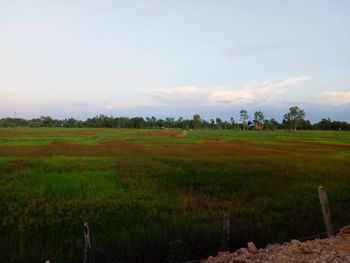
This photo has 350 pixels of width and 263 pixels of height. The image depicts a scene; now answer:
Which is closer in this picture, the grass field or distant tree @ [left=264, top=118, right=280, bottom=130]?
the grass field

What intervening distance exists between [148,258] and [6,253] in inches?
106

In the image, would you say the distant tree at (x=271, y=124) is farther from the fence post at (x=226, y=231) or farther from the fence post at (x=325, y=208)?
the fence post at (x=226, y=231)

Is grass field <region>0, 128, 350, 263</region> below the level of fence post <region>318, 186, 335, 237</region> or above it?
below

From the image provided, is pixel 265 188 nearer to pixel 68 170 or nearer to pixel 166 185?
pixel 166 185

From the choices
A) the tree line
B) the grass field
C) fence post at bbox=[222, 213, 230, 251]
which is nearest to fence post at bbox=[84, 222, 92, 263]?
the grass field

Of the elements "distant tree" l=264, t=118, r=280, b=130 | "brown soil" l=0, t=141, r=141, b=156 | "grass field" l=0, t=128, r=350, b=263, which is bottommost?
"grass field" l=0, t=128, r=350, b=263

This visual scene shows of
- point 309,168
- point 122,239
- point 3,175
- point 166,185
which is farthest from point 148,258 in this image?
point 309,168

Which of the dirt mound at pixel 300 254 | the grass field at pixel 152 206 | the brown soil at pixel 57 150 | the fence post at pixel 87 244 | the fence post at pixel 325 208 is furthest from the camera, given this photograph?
the brown soil at pixel 57 150

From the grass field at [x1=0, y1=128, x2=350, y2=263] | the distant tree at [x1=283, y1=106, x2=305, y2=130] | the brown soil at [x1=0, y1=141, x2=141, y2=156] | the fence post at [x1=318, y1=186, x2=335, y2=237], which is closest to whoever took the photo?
the fence post at [x1=318, y1=186, x2=335, y2=237]

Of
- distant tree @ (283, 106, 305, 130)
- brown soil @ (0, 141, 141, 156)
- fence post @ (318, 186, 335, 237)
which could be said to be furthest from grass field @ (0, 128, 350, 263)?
distant tree @ (283, 106, 305, 130)

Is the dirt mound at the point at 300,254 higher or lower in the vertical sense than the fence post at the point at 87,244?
higher

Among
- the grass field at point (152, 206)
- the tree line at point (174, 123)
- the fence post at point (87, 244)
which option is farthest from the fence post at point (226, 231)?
the tree line at point (174, 123)

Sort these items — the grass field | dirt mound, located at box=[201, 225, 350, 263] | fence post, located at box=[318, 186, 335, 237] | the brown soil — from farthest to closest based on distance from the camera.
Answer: the brown soil → the grass field → fence post, located at box=[318, 186, 335, 237] → dirt mound, located at box=[201, 225, 350, 263]

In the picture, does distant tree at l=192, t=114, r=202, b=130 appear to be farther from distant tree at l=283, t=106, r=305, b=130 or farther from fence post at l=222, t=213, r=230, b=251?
fence post at l=222, t=213, r=230, b=251
